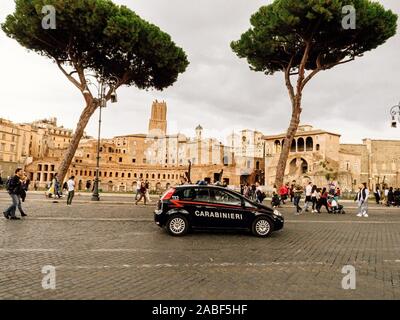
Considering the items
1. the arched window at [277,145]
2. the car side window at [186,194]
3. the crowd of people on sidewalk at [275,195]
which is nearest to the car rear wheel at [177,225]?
the car side window at [186,194]

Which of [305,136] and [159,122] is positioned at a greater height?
[159,122]

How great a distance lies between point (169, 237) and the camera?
9195 mm

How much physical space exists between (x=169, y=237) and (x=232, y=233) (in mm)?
2022

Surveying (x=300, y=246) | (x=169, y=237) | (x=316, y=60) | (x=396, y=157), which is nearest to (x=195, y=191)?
(x=169, y=237)

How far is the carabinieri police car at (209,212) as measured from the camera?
31.1 feet

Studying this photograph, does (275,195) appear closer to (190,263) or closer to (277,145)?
(190,263)

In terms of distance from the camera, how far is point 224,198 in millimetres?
9656

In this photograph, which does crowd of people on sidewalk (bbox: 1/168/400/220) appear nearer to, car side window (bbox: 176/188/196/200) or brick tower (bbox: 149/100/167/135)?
car side window (bbox: 176/188/196/200)

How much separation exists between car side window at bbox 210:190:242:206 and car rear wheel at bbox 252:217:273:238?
0.71 meters

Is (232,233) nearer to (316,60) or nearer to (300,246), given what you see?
(300,246)

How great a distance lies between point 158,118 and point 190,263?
422 ft
